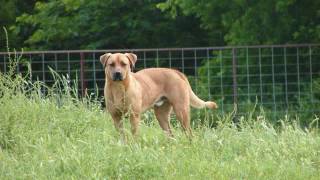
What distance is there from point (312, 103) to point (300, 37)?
7.95 feet

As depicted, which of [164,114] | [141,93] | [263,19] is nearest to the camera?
[141,93]

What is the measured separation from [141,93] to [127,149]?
1977 millimetres

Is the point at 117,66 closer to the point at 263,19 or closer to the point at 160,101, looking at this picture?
the point at 160,101

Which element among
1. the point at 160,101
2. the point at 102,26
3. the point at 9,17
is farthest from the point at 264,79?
the point at 9,17

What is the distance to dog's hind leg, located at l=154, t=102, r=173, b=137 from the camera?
444 inches

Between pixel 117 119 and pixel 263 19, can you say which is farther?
pixel 263 19

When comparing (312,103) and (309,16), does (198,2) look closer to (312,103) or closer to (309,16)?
(309,16)

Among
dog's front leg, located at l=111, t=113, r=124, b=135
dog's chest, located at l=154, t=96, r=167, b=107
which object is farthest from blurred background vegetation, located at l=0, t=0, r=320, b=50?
dog's front leg, located at l=111, t=113, r=124, b=135

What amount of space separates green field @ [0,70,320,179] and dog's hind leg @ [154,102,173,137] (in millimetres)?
153

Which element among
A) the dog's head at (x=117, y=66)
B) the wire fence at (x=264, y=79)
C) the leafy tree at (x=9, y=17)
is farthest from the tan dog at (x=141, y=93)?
the leafy tree at (x=9, y=17)

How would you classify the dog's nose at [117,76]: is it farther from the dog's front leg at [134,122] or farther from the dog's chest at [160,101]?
the dog's chest at [160,101]

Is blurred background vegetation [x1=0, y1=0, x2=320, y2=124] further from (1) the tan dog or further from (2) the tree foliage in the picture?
(1) the tan dog

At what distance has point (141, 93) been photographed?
35.0 ft

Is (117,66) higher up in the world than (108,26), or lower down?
lower down
